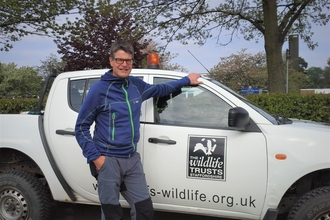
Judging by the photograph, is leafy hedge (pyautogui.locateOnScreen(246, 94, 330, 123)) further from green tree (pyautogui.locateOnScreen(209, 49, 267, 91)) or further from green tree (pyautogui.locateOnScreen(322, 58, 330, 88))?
green tree (pyautogui.locateOnScreen(322, 58, 330, 88))

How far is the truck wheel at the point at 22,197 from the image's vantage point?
3.39 metres

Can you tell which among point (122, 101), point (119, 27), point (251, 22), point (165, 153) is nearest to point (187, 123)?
point (165, 153)

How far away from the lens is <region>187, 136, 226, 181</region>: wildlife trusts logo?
2840 millimetres

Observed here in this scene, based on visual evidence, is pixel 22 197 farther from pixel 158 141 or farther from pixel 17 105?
pixel 17 105

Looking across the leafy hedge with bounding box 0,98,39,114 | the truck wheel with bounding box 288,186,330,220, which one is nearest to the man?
the truck wheel with bounding box 288,186,330,220

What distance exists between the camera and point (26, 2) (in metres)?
10.5

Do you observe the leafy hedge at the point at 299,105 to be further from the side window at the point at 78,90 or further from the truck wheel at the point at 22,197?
the truck wheel at the point at 22,197

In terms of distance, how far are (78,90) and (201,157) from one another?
1.54m

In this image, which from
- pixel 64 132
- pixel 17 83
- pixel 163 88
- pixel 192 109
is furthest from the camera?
pixel 17 83

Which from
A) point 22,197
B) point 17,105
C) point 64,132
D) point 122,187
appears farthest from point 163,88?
point 17,105

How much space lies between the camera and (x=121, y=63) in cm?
261

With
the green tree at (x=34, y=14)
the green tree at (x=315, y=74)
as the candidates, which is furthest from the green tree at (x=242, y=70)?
the green tree at (x=315, y=74)

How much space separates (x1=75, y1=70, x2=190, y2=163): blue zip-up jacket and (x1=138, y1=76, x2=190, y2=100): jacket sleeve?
0.25m

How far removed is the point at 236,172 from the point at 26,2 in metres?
10.3
